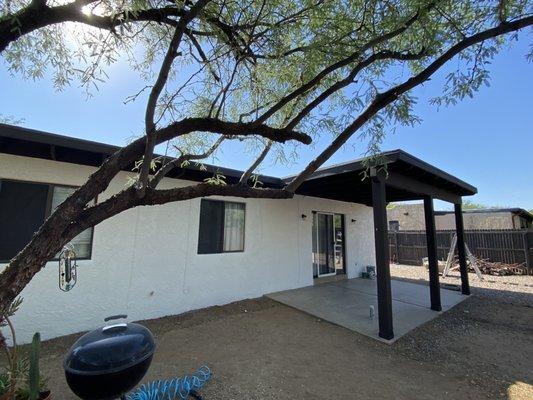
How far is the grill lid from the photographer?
2273 millimetres

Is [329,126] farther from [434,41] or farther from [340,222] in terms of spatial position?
[340,222]

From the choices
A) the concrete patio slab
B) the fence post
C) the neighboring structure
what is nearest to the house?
the concrete patio slab

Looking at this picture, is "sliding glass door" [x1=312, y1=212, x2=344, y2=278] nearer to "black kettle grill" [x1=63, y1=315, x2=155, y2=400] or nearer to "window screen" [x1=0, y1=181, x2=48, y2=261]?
"window screen" [x1=0, y1=181, x2=48, y2=261]

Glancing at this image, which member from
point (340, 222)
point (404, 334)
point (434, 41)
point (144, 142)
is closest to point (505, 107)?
point (434, 41)

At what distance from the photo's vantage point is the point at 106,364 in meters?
2.28

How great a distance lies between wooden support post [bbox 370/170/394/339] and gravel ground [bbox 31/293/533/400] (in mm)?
363

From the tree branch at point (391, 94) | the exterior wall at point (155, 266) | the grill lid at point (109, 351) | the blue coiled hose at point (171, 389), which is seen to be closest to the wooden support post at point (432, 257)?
the exterior wall at point (155, 266)

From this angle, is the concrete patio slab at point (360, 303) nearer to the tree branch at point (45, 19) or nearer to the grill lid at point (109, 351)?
the grill lid at point (109, 351)

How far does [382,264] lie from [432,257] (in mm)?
2675

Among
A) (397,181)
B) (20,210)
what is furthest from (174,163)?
(397,181)

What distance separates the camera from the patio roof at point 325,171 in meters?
4.36

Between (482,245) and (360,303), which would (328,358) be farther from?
(482,245)

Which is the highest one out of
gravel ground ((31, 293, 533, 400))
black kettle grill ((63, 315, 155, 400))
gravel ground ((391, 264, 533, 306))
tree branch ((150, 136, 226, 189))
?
tree branch ((150, 136, 226, 189))

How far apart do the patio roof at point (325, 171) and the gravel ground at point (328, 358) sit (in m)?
2.76
